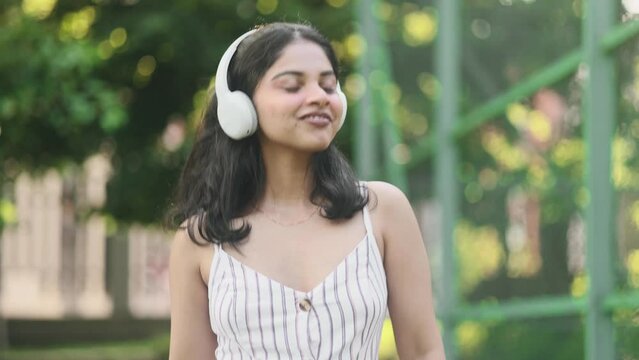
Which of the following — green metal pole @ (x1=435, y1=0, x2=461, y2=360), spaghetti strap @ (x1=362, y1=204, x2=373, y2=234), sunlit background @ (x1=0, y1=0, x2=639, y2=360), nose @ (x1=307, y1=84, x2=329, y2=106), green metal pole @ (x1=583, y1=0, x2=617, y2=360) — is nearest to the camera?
nose @ (x1=307, y1=84, x2=329, y2=106)

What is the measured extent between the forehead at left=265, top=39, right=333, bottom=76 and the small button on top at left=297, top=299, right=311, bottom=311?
0.46m

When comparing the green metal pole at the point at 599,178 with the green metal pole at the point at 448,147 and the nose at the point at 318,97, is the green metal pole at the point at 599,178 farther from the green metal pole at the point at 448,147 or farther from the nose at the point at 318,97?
the green metal pole at the point at 448,147

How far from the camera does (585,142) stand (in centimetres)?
555

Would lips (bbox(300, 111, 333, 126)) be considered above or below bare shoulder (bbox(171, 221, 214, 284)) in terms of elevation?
above

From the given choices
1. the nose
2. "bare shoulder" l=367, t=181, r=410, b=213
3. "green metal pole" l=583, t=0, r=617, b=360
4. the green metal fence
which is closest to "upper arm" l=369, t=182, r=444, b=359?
"bare shoulder" l=367, t=181, r=410, b=213

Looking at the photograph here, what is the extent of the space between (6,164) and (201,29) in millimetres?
2017

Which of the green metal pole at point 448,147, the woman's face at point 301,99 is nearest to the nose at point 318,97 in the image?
the woman's face at point 301,99

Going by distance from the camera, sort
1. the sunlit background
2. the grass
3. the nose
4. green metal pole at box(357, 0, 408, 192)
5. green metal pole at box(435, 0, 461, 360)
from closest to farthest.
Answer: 1. the nose
2. the sunlit background
3. green metal pole at box(435, 0, 461, 360)
4. green metal pole at box(357, 0, 408, 192)
5. the grass

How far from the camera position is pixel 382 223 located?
3.39m

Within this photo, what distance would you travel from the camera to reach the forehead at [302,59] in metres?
3.32

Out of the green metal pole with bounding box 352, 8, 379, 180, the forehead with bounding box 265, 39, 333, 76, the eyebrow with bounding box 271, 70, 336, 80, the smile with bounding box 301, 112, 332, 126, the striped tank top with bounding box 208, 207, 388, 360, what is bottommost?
the striped tank top with bounding box 208, 207, 388, 360

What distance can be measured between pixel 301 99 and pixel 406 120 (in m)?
5.57

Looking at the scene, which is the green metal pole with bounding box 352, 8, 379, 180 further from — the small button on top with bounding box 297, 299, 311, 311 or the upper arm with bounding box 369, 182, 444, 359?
the small button on top with bounding box 297, 299, 311, 311

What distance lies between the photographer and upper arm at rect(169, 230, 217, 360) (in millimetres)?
3459
